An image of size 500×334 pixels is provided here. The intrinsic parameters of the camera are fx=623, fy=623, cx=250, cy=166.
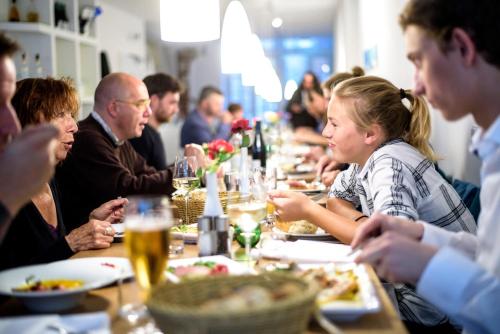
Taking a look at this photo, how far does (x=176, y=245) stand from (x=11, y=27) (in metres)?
3.43

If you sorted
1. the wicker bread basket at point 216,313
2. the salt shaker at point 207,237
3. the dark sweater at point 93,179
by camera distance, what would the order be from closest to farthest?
the wicker bread basket at point 216,313
the salt shaker at point 207,237
the dark sweater at point 93,179

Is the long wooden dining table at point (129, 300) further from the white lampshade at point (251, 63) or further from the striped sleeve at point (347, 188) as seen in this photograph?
the white lampshade at point (251, 63)

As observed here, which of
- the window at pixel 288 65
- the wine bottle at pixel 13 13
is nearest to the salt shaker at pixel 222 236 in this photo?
the wine bottle at pixel 13 13

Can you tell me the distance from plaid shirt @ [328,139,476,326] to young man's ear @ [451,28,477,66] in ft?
2.04

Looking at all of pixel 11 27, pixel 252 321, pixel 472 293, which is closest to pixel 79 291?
pixel 252 321

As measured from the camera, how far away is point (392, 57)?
5000mm

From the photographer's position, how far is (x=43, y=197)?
2164mm

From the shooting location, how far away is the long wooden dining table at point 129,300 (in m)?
1.07

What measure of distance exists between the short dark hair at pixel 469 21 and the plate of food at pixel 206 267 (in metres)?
0.65

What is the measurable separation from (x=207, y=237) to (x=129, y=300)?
0.38 meters

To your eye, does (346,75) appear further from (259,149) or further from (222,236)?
(222,236)

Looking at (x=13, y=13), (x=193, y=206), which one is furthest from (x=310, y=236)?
(x=13, y=13)

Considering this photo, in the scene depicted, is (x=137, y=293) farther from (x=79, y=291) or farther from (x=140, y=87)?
(x=140, y=87)

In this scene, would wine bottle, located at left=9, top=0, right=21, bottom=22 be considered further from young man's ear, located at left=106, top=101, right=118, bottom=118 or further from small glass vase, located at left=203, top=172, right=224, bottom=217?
small glass vase, located at left=203, top=172, right=224, bottom=217
